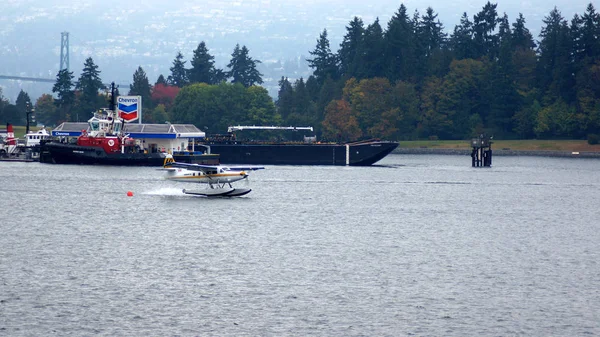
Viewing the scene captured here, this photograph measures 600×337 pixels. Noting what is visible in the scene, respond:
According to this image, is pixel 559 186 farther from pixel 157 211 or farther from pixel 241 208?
pixel 157 211

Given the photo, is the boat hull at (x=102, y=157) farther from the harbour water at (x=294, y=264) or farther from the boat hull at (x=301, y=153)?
the harbour water at (x=294, y=264)

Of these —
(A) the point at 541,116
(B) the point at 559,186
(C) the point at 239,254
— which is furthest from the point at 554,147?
(C) the point at 239,254

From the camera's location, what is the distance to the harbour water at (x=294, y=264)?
119ft

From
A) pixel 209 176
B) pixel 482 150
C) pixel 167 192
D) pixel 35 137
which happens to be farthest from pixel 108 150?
pixel 482 150

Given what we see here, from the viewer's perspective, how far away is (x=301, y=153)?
141m

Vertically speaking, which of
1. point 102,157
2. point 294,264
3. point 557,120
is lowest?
point 294,264

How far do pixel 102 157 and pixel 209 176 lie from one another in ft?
143

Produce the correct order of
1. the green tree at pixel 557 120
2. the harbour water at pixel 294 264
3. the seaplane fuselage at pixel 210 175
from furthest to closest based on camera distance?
the green tree at pixel 557 120
the seaplane fuselage at pixel 210 175
the harbour water at pixel 294 264

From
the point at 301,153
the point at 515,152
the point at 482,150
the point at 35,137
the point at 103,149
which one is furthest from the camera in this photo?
the point at 515,152

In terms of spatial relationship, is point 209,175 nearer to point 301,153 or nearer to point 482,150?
point 301,153

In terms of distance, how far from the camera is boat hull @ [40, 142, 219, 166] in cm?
11962

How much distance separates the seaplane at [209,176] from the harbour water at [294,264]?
127 cm

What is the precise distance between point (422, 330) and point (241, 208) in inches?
1590

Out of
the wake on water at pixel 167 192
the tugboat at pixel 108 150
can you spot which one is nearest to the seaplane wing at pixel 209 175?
the wake on water at pixel 167 192
